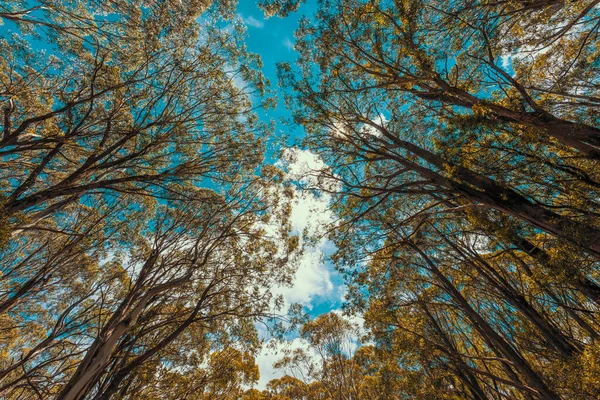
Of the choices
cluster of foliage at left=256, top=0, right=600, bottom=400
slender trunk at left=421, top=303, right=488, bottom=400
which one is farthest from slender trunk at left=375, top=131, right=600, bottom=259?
slender trunk at left=421, top=303, right=488, bottom=400

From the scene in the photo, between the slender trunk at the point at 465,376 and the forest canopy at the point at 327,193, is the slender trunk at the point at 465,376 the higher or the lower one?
the lower one

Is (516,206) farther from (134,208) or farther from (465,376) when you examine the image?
(134,208)

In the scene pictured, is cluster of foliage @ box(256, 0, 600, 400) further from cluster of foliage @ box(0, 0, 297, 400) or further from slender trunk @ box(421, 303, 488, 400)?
cluster of foliage @ box(0, 0, 297, 400)

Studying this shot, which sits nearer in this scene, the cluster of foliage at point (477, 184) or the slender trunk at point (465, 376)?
the cluster of foliage at point (477, 184)

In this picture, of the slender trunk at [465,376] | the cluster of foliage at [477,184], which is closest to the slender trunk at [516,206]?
the cluster of foliage at [477,184]

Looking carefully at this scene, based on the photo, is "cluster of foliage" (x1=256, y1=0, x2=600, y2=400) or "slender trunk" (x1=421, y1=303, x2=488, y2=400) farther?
"slender trunk" (x1=421, y1=303, x2=488, y2=400)

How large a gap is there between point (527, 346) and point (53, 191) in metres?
12.0

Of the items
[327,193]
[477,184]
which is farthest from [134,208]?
[477,184]

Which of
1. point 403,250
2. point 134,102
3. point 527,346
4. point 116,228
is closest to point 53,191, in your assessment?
point 134,102

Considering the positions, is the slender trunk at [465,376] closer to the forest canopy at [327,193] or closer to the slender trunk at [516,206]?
the forest canopy at [327,193]

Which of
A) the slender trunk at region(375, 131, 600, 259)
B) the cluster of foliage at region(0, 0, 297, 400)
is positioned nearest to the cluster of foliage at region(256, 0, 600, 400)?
the slender trunk at region(375, 131, 600, 259)

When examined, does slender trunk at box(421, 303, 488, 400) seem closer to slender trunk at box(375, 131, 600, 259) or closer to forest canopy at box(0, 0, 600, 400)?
forest canopy at box(0, 0, 600, 400)

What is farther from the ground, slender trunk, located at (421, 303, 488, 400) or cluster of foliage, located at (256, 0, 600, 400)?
cluster of foliage, located at (256, 0, 600, 400)

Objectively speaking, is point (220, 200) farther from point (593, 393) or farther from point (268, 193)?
point (593, 393)
